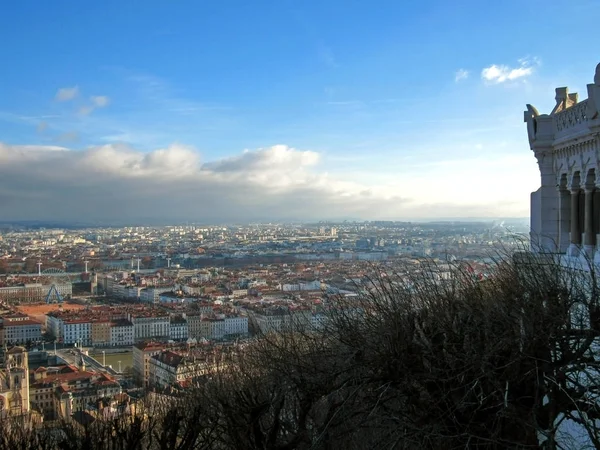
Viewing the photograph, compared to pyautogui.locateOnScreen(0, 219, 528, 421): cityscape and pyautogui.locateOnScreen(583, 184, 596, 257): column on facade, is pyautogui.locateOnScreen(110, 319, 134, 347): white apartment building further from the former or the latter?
pyautogui.locateOnScreen(583, 184, 596, 257): column on facade

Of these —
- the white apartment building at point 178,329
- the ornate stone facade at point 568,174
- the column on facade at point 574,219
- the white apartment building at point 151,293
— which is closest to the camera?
the ornate stone facade at point 568,174

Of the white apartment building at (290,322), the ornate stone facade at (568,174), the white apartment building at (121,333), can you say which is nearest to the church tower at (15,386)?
the white apartment building at (290,322)

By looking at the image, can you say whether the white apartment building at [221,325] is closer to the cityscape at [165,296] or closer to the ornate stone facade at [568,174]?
the cityscape at [165,296]

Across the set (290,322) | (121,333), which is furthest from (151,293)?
(290,322)

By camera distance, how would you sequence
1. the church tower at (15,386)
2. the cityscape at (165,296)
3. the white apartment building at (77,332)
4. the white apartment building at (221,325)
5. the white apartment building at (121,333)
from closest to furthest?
the cityscape at (165,296) → the church tower at (15,386) → the white apartment building at (221,325) → the white apartment building at (77,332) → the white apartment building at (121,333)

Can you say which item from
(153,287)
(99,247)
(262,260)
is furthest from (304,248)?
(99,247)

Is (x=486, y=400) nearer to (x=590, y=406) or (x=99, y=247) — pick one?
(x=590, y=406)

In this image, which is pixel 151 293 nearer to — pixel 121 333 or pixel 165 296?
pixel 165 296

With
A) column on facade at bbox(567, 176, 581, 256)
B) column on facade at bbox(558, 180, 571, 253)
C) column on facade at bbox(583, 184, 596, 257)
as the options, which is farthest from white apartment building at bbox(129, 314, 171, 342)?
column on facade at bbox(583, 184, 596, 257)

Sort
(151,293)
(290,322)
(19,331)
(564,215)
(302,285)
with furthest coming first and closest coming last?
(151,293), (302,285), (19,331), (290,322), (564,215)
